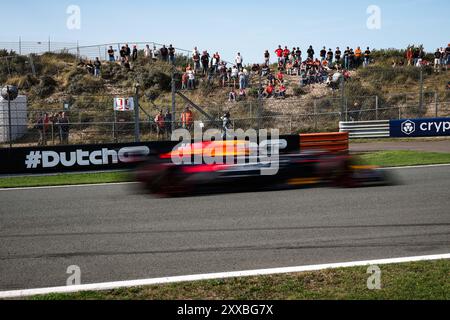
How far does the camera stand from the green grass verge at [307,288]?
5.05m

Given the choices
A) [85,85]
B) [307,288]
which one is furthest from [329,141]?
[85,85]

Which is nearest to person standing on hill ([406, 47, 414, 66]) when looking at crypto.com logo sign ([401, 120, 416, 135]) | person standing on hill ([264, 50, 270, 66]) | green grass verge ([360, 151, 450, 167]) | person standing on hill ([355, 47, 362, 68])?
person standing on hill ([355, 47, 362, 68])

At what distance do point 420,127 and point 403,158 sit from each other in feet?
29.6

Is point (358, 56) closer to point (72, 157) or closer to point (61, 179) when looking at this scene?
point (72, 157)

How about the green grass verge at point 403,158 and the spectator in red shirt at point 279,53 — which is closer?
the green grass verge at point 403,158

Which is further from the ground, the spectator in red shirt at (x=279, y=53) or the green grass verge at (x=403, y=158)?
the spectator in red shirt at (x=279, y=53)

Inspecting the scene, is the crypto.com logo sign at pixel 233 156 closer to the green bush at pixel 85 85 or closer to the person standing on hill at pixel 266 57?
the person standing on hill at pixel 266 57

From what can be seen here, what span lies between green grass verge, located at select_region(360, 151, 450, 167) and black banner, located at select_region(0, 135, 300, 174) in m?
3.11

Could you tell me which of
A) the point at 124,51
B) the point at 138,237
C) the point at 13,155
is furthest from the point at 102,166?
the point at 124,51

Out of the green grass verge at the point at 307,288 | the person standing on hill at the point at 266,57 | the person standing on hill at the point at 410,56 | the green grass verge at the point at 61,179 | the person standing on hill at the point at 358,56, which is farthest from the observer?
the person standing on hill at the point at 410,56

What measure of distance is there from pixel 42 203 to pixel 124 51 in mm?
25278

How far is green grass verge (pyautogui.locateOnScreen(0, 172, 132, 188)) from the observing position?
44.9 ft

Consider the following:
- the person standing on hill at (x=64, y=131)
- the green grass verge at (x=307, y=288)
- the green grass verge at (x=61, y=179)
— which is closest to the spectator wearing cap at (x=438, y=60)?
the person standing on hill at (x=64, y=131)

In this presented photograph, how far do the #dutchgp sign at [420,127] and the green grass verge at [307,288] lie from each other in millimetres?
20473
